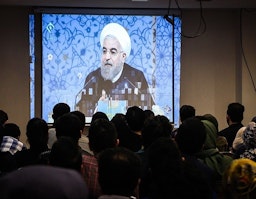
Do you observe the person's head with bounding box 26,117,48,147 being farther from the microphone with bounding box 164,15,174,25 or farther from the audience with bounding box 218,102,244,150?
the microphone with bounding box 164,15,174,25

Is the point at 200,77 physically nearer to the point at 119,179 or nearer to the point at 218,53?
the point at 218,53

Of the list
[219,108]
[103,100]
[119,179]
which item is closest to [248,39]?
[219,108]

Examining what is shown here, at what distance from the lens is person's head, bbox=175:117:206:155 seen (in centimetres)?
264

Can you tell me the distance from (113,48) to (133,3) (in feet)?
2.36

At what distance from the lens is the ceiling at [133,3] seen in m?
6.12

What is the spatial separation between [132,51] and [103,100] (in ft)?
2.59

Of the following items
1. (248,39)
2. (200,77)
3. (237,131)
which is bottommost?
(237,131)

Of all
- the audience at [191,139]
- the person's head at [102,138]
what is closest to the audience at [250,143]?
the audience at [191,139]

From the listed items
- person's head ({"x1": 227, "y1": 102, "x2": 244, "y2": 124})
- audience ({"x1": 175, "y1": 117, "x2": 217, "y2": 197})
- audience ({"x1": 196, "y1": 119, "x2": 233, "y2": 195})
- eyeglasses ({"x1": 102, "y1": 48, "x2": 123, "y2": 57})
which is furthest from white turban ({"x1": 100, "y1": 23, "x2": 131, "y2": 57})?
audience ({"x1": 175, "y1": 117, "x2": 217, "y2": 197})

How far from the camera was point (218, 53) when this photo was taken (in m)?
7.05

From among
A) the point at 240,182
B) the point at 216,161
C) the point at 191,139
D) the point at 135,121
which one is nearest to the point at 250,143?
the point at 216,161

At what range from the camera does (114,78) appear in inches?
263

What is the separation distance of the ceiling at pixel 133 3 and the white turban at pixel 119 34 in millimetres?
300

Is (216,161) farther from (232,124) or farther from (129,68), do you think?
(129,68)
